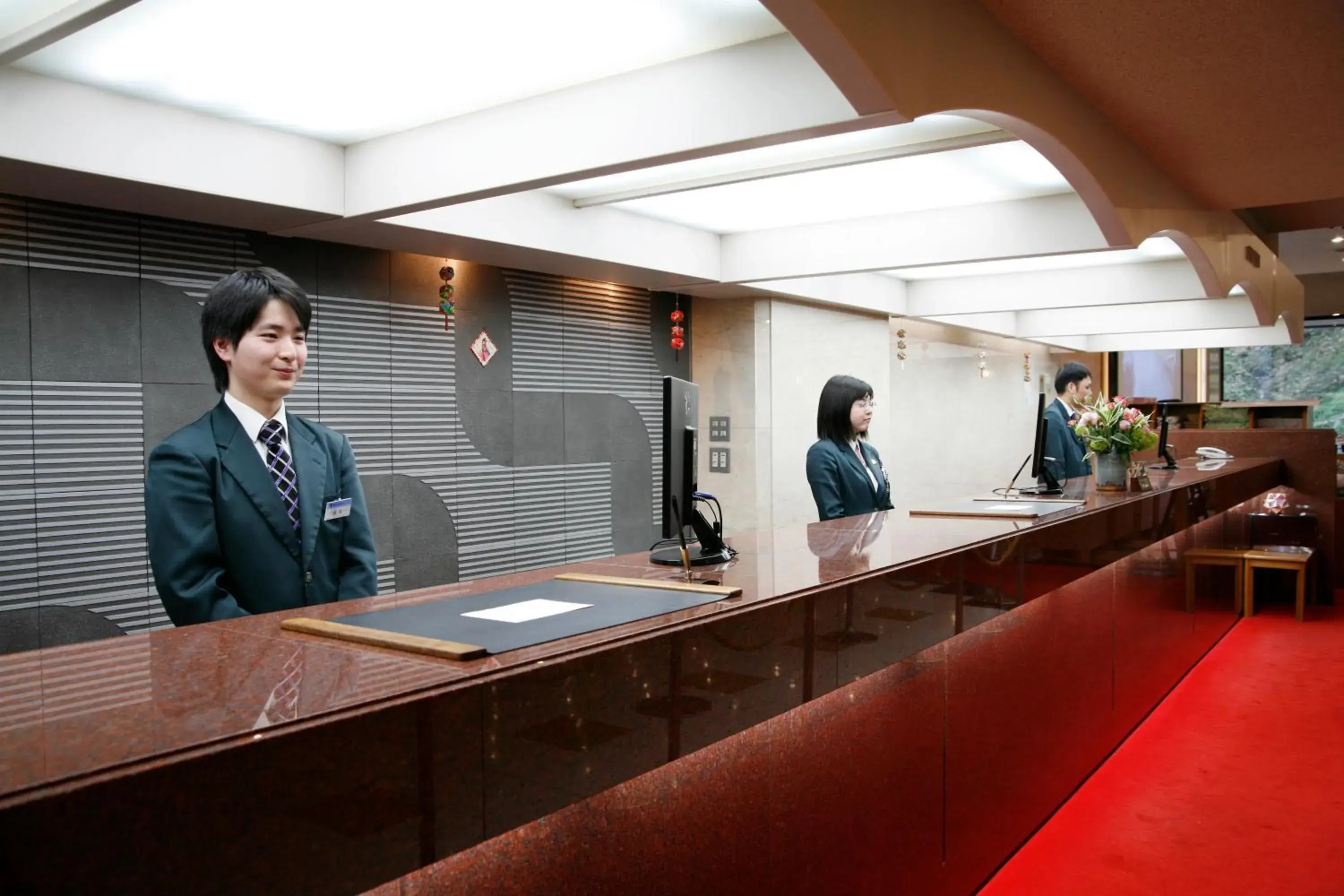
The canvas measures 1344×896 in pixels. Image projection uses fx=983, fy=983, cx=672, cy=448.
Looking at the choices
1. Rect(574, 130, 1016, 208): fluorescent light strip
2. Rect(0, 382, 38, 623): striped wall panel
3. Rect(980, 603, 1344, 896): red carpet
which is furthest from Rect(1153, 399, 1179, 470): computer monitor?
Rect(0, 382, 38, 623): striped wall panel

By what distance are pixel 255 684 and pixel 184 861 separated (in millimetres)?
355

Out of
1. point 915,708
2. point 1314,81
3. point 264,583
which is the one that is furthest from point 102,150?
point 1314,81

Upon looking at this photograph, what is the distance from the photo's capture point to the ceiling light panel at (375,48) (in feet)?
10.2

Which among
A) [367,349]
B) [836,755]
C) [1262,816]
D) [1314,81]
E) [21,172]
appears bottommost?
[1262,816]

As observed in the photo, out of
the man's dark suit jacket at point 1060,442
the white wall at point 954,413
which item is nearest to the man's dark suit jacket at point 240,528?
the man's dark suit jacket at point 1060,442

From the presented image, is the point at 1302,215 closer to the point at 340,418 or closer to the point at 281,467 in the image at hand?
the point at 340,418

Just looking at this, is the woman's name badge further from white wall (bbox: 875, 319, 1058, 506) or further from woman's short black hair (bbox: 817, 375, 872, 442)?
white wall (bbox: 875, 319, 1058, 506)

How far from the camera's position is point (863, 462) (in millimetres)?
4879

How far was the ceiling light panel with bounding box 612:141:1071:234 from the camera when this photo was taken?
4.91 metres

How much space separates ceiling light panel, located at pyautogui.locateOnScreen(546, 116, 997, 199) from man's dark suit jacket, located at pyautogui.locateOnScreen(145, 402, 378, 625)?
2068 mm

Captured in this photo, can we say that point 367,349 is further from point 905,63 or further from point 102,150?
point 905,63

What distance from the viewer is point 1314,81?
387cm

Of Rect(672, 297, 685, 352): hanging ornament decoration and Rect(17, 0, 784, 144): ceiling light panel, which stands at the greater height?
Rect(17, 0, 784, 144): ceiling light panel

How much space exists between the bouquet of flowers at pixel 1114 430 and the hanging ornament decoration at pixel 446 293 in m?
3.52
